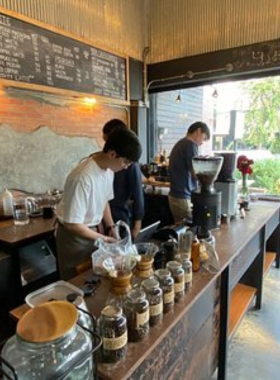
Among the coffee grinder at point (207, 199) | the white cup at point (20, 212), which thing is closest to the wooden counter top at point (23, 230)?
the white cup at point (20, 212)

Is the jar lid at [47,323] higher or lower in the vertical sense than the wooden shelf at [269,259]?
higher

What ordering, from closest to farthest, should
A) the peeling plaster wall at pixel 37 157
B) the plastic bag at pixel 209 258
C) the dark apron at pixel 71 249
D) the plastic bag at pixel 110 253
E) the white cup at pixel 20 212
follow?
the plastic bag at pixel 110 253, the plastic bag at pixel 209 258, the dark apron at pixel 71 249, the white cup at pixel 20 212, the peeling plaster wall at pixel 37 157

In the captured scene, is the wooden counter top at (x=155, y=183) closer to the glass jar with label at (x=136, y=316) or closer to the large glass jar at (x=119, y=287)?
the large glass jar at (x=119, y=287)

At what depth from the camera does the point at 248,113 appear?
3.81m

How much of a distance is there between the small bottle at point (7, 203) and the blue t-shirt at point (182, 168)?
158 cm

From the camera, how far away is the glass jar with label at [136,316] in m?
0.95

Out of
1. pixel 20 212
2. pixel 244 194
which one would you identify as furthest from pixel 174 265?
pixel 20 212

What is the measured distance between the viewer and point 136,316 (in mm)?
944

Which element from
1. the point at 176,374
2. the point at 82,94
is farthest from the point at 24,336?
the point at 82,94

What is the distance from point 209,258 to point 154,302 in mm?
543

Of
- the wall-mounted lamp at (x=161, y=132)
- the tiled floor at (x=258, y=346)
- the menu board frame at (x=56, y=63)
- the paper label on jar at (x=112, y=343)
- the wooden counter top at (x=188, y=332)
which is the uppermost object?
the menu board frame at (x=56, y=63)

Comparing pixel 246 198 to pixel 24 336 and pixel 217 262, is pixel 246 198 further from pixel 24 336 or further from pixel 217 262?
pixel 24 336

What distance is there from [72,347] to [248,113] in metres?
3.69

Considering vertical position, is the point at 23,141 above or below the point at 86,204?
above
